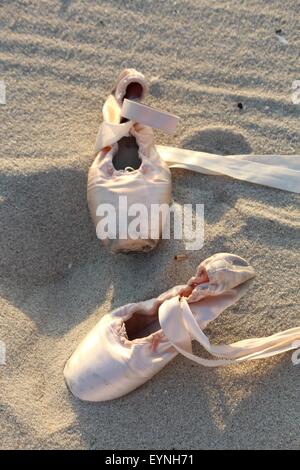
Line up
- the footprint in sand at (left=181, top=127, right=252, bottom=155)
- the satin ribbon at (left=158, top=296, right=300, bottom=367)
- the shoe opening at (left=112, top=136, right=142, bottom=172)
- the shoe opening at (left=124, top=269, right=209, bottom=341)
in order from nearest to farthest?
the satin ribbon at (left=158, top=296, right=300, bottom=367) < the shoe opening at (left=124, top=269, right=209, bottom=341) < the shoe opening at (left=112, top=136, right=142, bottom=172) < the footprint in sand at (left=181, top=127, right=252, bottom=155)

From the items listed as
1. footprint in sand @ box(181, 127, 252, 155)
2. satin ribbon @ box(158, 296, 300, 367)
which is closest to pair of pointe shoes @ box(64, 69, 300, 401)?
satin ribbon @ box(158, 296, 300, 367)

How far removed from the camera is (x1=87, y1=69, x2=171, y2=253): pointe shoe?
6.42ft

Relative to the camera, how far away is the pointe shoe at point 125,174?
1957 mm

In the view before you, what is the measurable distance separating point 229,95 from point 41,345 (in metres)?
1.06

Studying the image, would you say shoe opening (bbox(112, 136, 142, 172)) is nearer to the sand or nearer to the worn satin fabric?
the sand

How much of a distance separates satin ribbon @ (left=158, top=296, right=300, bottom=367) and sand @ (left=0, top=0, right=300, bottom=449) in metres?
0.07

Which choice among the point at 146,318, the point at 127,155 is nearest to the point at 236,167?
the point at 127,155

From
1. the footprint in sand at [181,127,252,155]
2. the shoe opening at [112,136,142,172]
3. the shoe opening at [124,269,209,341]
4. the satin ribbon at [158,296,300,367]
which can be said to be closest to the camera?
the satin ribbon at [158,296,300,367]

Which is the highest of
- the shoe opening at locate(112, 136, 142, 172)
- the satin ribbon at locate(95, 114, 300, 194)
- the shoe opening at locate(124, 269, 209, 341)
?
the shoe opening at locate(112, 136, 142, 172)

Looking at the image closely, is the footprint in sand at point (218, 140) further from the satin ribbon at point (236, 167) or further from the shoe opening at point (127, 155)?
the shoe opening at point (127, 155)

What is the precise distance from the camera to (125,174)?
2.01 m

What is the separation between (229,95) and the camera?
2.28 metres

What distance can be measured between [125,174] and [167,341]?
0.53m

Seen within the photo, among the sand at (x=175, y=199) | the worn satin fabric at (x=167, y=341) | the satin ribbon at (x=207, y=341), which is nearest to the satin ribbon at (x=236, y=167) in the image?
the sand at (x=175, y=199)
